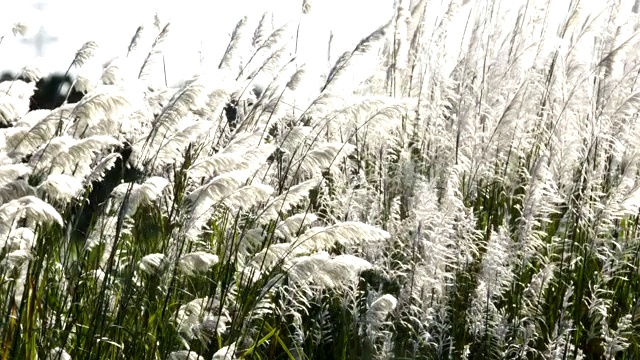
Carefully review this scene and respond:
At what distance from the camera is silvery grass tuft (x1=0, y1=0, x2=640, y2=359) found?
3023 millimetres

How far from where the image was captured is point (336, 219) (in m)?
4.32

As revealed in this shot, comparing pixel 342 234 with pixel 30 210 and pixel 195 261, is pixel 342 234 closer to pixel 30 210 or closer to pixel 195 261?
pixel 195 261

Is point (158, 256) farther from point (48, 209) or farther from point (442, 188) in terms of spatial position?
point (442, 188)

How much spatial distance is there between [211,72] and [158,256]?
2.23ft

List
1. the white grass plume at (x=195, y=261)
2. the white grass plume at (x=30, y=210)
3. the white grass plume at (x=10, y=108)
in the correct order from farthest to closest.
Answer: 1. the white grass plume at (x=10, y=108)
2. the white grass plume at (x=195, y=261)
3. the white grass plume at (x=30, y=210)

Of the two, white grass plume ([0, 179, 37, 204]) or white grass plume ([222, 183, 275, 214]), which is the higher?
white grass plume ([222, 183, 275, 214])

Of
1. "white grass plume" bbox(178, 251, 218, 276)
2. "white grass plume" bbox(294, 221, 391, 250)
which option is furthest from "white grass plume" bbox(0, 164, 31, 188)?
"white grass plume" bbox(294, 221, 391, 250)

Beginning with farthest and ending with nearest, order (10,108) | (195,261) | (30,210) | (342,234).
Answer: (10,108) < (195,261) < (342,234) < (30,210)

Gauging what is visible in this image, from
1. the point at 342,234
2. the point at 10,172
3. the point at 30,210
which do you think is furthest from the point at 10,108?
the point at 342,234

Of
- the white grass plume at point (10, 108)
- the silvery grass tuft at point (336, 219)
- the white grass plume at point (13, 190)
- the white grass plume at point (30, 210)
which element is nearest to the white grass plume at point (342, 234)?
the silvery grass tuft at point (336, 219)

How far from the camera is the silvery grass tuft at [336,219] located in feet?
9.92

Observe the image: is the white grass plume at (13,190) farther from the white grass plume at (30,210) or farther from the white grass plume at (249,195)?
the white grass plume at (249,195)

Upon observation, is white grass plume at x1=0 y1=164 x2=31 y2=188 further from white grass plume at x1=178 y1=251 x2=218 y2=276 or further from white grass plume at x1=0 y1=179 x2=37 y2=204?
white grass plume at x1=178 y1=251 x2=218 y2=276

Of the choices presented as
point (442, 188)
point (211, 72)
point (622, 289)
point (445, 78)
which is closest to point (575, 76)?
point (445, 78)
